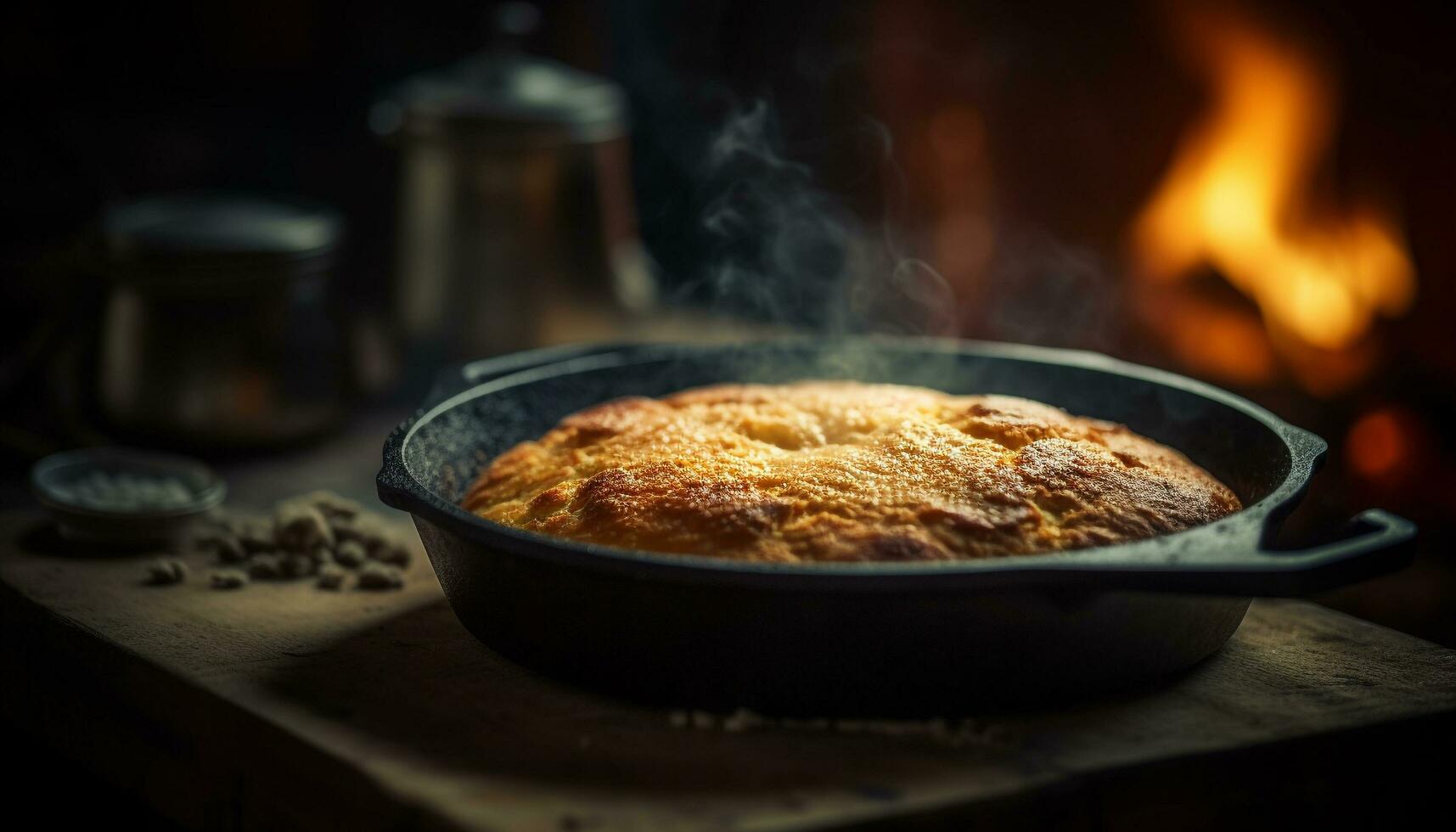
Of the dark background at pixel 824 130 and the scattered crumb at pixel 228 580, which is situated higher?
the dark background at pixel 824 130

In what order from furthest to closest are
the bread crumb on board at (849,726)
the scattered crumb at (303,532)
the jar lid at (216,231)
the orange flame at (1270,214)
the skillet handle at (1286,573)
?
the orange flame at (1270,214) < the jar lid at (216,231) < the scattered crumb at (303,532) < the bread crumb on board at (849,726) < the skillet handle at (1286,573)

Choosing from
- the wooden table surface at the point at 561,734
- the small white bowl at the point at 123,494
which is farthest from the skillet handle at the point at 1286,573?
the small white bowl at the point at 123,494

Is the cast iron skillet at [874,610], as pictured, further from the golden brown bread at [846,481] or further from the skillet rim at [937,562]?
the golden brown bread at [846,481]

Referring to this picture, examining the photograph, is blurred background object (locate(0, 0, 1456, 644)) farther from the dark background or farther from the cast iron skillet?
the cast iron skillet

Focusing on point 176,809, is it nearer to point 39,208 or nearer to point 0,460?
point 0,460

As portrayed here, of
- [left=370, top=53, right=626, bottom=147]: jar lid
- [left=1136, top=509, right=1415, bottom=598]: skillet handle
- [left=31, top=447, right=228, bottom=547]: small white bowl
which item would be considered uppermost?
[left=370, top=53, right=626, bottom=147]: jar lid

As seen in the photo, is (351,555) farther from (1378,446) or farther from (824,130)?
(824,130)

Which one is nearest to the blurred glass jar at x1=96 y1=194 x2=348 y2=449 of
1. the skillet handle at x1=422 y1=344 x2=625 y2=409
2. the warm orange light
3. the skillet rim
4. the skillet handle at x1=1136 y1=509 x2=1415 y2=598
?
the skillet handle at x1=422 y1=344 x2=625 y2=409
